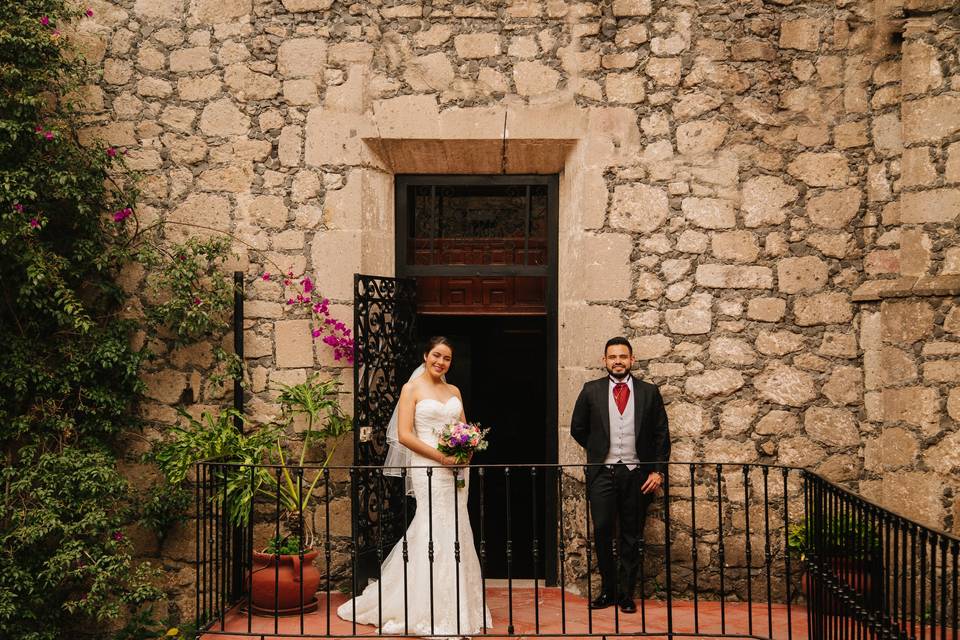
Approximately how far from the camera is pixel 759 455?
5781 mm

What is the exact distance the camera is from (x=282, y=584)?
529 cm

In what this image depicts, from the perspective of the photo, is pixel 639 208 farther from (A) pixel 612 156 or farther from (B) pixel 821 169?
(B) pixel 821 169

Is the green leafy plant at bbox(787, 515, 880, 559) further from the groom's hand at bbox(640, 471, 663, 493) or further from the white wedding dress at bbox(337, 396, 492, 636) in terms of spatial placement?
the white wedding dress at bbox(337, 396, 492, 636)

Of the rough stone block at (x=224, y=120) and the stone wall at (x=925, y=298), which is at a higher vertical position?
the rough stone block at (x=224, y=120)

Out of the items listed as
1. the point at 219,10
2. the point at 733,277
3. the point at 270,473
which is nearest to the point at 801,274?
the point at 733,277

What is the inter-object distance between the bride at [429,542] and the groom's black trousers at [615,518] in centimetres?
75

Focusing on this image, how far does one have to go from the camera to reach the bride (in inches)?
194

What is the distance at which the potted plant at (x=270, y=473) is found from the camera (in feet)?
17.3

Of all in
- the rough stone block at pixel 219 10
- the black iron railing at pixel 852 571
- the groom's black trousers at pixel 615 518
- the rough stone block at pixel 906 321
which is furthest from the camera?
the rough stone block at pixel 219 10

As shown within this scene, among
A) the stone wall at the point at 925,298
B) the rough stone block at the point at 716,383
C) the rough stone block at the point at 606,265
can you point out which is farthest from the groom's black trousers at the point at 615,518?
the stone wall at the point at 925,298

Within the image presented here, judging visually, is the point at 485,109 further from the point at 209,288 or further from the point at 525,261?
the point at 209,288

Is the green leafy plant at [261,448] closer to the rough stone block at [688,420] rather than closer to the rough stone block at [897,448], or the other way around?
the rough stone block at [688,420]

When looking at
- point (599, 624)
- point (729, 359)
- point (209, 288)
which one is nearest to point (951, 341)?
point (729, 359)

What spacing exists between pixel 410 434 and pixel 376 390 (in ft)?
2.67
